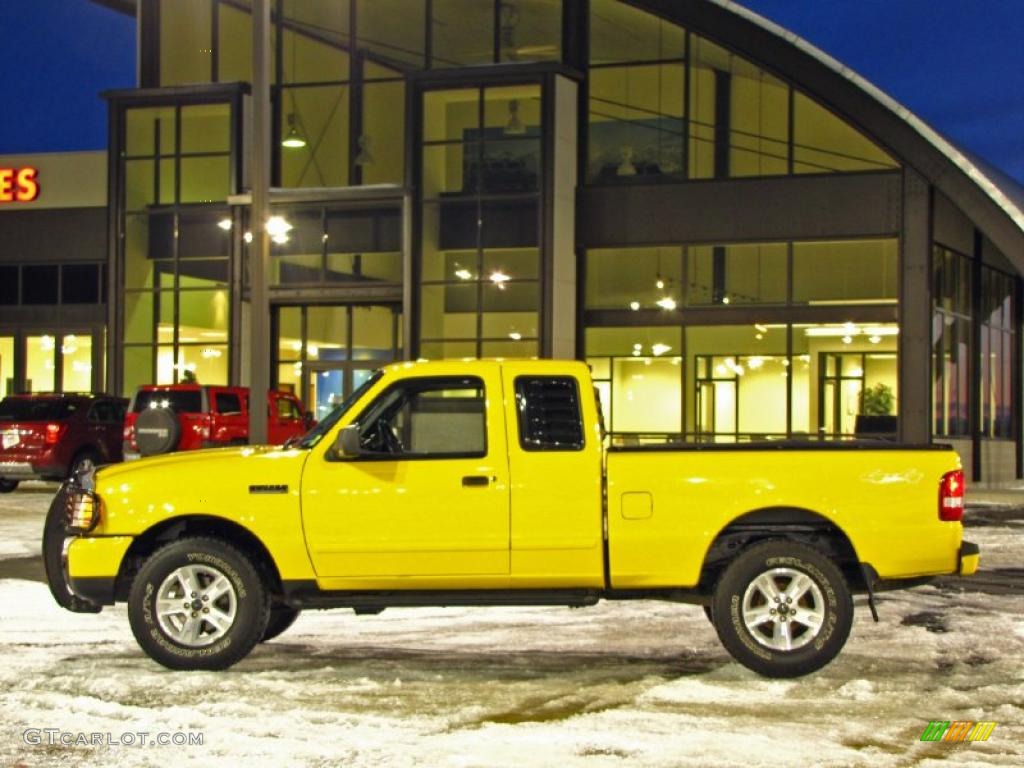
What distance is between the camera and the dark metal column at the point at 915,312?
31594 millimetres

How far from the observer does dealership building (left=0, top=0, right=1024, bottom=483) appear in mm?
32375

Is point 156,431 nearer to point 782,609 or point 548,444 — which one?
point 548,444

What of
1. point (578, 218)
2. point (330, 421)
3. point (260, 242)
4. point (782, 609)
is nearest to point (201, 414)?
point (260, 242)

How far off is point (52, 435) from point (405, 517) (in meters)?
19.2

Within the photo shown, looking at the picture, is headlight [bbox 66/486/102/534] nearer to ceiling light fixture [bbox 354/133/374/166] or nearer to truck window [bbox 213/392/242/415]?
truck window [bbox 213/392/242/415]

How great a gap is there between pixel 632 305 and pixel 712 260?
202 centimetres

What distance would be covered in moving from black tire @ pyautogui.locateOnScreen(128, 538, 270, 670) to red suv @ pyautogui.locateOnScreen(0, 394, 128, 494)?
17803 mm

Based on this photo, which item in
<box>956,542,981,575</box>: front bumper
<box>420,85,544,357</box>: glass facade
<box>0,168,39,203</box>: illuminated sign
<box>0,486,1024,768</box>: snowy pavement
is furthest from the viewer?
<box>0,168,39,203</box>: illuminated sign

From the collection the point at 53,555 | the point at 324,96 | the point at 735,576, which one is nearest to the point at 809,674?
the point at 735,576

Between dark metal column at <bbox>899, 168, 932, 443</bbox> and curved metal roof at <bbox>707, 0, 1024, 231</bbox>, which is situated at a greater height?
curved metal roof at <bbox>707, 0, 1024, 231</bbox>

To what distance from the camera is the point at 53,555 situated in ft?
32.5

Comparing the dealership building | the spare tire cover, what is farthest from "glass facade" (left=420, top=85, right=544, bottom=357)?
the spare tire cover

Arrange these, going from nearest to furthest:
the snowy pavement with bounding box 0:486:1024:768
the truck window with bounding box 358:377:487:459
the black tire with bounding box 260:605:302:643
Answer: the snowy pavement with bounding box 0:486:1024:768 < the truck window with bounding box 358:377:487:459 < the black tire with bounding box 260:605:302:643

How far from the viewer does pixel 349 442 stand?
9312 millimetres
